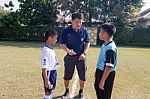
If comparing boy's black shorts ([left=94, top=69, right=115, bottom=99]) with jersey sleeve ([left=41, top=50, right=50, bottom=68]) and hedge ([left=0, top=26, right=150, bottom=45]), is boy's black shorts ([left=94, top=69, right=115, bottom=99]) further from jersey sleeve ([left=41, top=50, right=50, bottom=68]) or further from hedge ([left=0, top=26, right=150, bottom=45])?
hedge ([left=0, top=26, right=150, bottom=45])

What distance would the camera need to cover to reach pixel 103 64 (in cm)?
508

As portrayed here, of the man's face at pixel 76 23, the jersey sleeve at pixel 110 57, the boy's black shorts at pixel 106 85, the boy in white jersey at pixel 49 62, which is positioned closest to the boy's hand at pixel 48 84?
the boy in white jersey at pixel 49 62

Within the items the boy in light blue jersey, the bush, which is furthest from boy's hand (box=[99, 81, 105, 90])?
the bush

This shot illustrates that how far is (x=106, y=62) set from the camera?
4.79 metres

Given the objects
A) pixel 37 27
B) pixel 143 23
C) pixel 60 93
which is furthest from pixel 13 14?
pixel 60 93

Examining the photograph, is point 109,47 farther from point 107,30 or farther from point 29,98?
point 29,98

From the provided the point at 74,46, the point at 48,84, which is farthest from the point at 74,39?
the point at 48,84

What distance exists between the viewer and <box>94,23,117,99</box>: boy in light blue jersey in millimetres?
4762

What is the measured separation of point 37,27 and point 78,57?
28097 mm

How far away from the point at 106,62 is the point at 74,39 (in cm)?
208

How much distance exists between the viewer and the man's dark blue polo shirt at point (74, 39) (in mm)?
6773

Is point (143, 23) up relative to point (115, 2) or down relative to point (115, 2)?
down

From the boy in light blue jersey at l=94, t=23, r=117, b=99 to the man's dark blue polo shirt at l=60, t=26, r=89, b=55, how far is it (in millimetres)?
1684

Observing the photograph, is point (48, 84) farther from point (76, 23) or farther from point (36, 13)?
point (36, 13)
